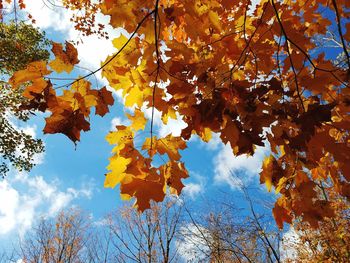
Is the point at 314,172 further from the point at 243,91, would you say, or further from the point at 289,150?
the point at 243,91

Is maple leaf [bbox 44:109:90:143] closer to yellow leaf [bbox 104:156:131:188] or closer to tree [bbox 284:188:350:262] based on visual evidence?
Answer: yellow leaf [bbox 104:156:131:188]

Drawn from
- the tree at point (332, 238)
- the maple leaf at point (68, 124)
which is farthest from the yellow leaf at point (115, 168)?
the tree at point (332, 238)

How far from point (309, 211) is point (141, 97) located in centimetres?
136

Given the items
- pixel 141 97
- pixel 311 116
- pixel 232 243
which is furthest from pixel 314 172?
pixel 232 243

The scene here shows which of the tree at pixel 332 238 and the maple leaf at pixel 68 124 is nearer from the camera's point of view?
the maple leaf at pixel 68 124

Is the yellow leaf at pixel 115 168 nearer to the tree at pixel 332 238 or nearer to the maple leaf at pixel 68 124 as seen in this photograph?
the maple leaf at pixel 68 124

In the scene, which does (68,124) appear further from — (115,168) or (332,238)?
(332,238)

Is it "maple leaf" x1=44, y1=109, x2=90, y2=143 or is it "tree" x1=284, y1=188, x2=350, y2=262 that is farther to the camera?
"tree" x1=284, y1=188, x2=350, y2=262

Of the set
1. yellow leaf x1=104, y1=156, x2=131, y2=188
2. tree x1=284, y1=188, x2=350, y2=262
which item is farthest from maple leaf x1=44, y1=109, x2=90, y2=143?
tree x1=284, y1=188, x2=350, y2=262

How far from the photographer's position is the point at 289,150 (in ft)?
6.00

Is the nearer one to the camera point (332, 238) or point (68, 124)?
point (68, 124)

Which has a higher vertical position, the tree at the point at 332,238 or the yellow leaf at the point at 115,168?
the tree at the point at 332,238

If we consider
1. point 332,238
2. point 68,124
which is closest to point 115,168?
point 68,124

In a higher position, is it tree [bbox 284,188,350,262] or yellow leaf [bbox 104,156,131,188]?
tree [bbox 284,188,350,262]
